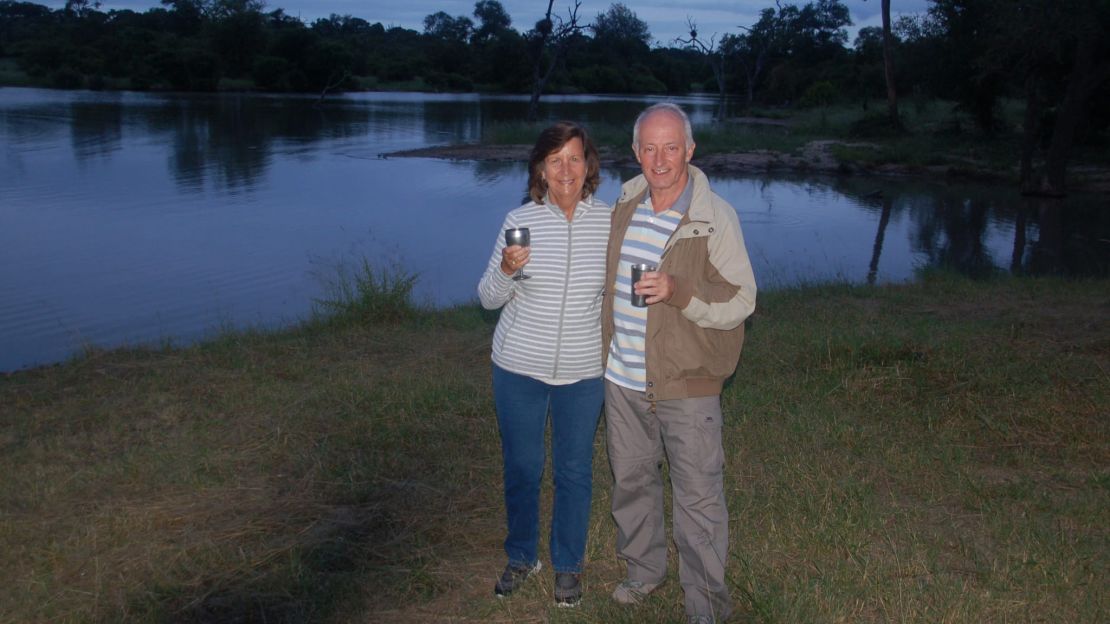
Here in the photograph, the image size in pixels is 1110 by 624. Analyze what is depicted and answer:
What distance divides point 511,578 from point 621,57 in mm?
93643

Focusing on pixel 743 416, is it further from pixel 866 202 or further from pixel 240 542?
pixel 866 202

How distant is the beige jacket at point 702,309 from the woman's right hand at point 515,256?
41 centimetres

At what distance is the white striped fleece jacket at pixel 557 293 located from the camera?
3.05 metres

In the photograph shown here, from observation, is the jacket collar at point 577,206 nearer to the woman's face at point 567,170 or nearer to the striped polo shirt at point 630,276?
the woman's face at point 567,170

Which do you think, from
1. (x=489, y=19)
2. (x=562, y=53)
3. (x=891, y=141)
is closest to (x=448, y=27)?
(x=489, y=19)

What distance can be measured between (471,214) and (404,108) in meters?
37.0

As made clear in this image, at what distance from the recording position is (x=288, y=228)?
1529cm

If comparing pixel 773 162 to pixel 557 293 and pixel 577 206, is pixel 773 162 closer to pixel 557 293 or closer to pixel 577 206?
pixel 577 206

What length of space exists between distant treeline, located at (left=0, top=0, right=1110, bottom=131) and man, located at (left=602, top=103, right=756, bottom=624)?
16635mm

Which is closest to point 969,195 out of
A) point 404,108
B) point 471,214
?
point 471,214

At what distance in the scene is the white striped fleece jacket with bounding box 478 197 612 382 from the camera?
305cm

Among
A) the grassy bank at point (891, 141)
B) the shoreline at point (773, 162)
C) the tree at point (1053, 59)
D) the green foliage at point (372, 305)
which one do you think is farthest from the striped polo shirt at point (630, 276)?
the grassy bank at point (891, 141)

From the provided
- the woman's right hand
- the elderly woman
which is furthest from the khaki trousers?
the woman's right hand

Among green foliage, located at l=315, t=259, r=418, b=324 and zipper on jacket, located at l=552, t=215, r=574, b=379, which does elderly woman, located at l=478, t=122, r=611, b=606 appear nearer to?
zipper on jacket, located at l=552, t=215, r=574, b=379
